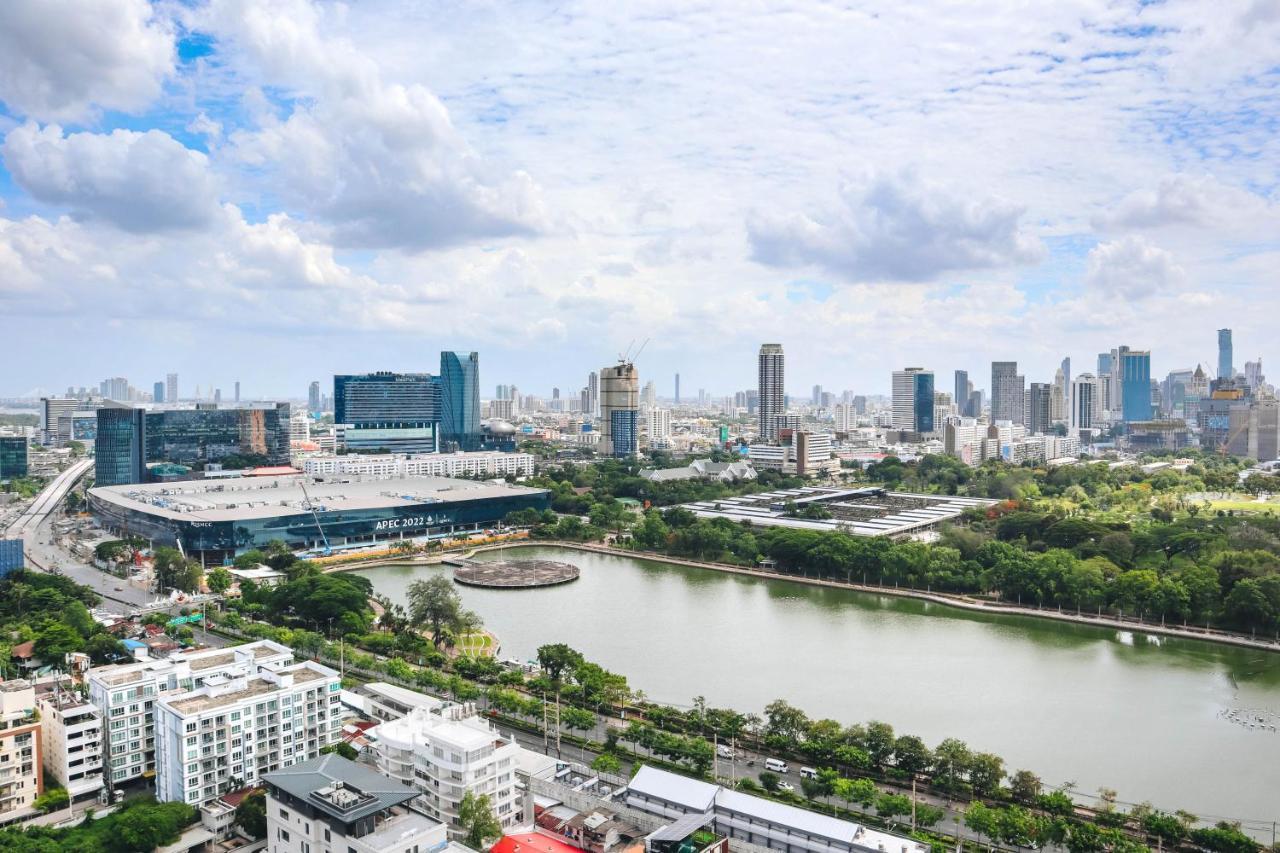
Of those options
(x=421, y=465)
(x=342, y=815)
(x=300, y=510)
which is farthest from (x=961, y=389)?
(x=342, y=815)

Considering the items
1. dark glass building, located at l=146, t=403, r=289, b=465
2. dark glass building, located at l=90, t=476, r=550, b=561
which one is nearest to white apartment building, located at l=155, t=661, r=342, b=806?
dark glass building, located at l=90, t=476, r=550, b=561

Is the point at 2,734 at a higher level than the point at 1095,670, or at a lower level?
higher

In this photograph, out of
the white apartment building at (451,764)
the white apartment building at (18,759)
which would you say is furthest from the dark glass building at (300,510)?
the white apartment building at (451,764)

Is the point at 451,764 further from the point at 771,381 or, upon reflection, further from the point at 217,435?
the point at 771,381

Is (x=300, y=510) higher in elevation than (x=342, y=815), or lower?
higher

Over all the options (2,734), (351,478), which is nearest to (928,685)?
(2,734)

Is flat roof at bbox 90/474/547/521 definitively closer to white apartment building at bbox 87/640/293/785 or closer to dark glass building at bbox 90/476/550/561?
dark glass building at bbox 90/476/550/561

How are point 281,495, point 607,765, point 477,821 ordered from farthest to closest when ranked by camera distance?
point 281,495 < point 607,765 < point 477,821

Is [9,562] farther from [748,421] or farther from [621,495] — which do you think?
[748,421]
